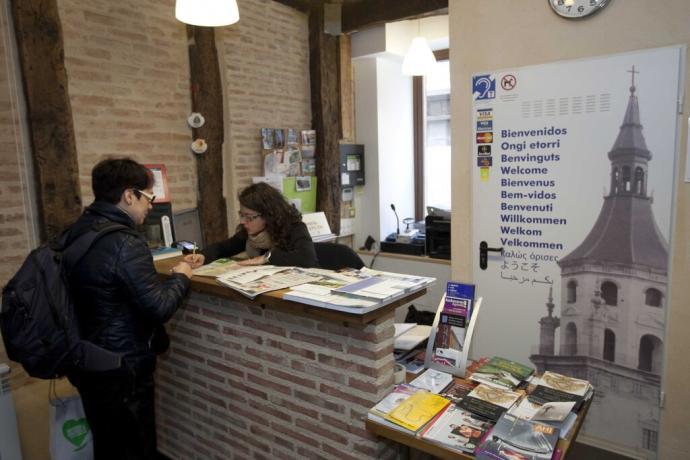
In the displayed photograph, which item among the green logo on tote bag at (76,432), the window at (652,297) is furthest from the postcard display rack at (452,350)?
the green logo on tote bag at (76,432)

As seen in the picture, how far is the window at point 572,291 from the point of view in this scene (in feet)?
9.31

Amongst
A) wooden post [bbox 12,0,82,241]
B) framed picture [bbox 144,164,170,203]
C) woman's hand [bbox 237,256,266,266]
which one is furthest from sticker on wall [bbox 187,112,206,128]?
woman's hand [bbox 237,256,266,266]

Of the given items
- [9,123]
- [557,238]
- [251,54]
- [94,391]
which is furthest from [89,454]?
[251,54]

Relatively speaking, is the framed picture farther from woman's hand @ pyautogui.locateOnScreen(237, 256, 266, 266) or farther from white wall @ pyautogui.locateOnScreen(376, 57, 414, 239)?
white wall @ pyautogui.locateOnScreen(376, 57, 414, 239)

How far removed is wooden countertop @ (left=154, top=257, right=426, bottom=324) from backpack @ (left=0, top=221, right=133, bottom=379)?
1.50 feet

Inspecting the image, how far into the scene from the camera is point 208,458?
2449mm

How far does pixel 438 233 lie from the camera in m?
4.37

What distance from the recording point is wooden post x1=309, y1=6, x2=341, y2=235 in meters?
4.78

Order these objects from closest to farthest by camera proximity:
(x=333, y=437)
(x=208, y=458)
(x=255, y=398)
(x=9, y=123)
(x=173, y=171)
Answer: (x=333, y=437)
(x=255, y=398)
(x=208, y=458)
(x=9, y=123)
(x=173, y=171)

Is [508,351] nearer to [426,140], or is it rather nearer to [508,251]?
[508,251]

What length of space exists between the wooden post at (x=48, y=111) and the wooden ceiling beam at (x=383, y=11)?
2712mm

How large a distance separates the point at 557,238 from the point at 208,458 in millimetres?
2324

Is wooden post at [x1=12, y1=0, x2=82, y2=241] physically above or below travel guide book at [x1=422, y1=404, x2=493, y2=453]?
above

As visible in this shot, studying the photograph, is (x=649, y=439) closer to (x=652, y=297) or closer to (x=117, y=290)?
(x=652, y=297)
